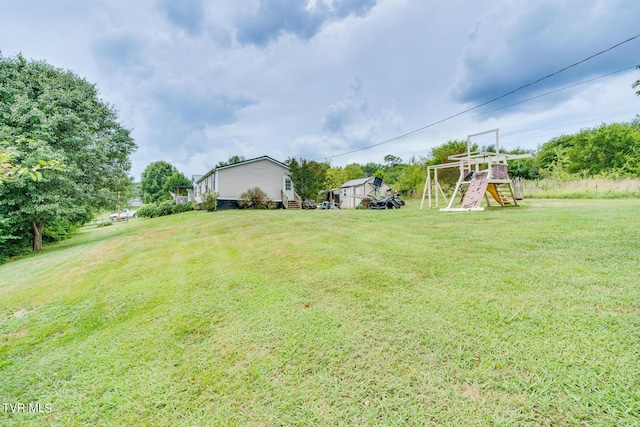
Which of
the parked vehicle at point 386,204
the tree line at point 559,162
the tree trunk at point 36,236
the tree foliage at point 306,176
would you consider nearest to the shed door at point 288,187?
the tree foliage at point 306,176

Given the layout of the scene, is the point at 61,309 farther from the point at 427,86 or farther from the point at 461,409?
the point at 427,86

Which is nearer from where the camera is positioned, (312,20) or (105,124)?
(312,20)

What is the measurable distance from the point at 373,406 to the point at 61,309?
14.4 feet

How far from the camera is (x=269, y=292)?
322cm

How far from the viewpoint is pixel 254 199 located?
21547 millimetres

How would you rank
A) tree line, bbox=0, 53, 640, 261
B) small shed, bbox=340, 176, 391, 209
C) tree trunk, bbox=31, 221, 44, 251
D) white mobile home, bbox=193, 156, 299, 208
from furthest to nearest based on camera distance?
small shed, bbox=340, 176, 391, 209 → white mobile home, bbox=193, 156, 299, 208 → tree trunk, bbox=31, 221, 44, 251 → tree line, bbox=0, 53, 640, 261

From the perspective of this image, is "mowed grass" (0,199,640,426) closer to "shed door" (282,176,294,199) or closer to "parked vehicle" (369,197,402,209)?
"parked vehicle" (369,197,402,209)

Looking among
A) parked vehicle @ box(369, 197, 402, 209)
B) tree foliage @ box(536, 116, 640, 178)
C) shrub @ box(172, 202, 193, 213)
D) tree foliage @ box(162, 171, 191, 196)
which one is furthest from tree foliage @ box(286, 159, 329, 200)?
tree foliage @ box(162, 171, 191, 196)

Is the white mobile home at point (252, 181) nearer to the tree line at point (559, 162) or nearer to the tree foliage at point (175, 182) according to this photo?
the tree line at point (559, 162)

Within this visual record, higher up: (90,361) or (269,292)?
(269,292)

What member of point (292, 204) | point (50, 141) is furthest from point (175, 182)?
point (50, 141)

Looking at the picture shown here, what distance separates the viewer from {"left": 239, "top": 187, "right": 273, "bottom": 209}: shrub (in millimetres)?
21328

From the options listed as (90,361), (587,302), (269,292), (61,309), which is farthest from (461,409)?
(61,309)

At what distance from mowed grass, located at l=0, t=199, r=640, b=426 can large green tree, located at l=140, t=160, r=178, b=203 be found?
2199 inches
